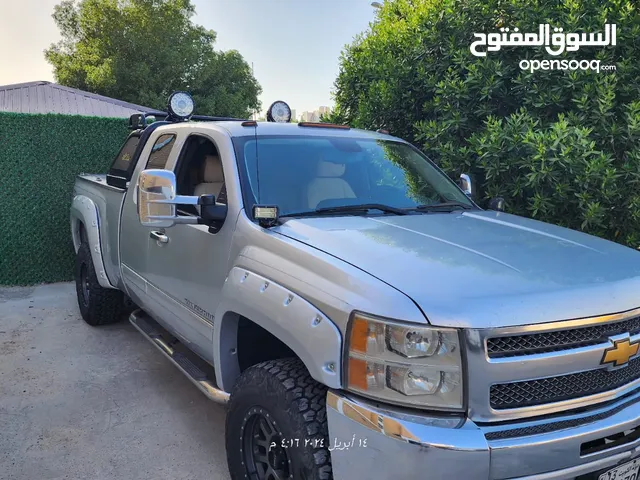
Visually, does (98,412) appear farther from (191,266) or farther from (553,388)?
(553,388)

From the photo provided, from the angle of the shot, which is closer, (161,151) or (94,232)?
(161,151)

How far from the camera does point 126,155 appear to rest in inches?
183

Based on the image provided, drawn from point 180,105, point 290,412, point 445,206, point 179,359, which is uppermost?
point 180,105

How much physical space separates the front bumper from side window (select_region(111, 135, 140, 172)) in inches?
130

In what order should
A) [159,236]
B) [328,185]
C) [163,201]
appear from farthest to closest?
[159,236]
[328,185]
[163,201]

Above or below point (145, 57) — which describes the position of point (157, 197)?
below

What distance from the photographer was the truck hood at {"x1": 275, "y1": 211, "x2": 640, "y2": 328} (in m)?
1.79

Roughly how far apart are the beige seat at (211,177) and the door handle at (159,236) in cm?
36

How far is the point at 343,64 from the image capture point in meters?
6.97

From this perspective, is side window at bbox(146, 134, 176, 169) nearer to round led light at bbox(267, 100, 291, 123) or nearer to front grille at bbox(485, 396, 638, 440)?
round led light at bbox(267, 100, 291, 123)

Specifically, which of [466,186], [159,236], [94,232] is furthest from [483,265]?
[94,232]

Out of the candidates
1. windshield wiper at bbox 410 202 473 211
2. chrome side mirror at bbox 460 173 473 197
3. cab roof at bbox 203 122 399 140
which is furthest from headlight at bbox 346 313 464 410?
chrome side mirror at bbox 460 173 473 197

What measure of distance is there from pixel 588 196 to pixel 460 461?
136 inches

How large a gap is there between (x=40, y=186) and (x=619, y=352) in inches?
270
